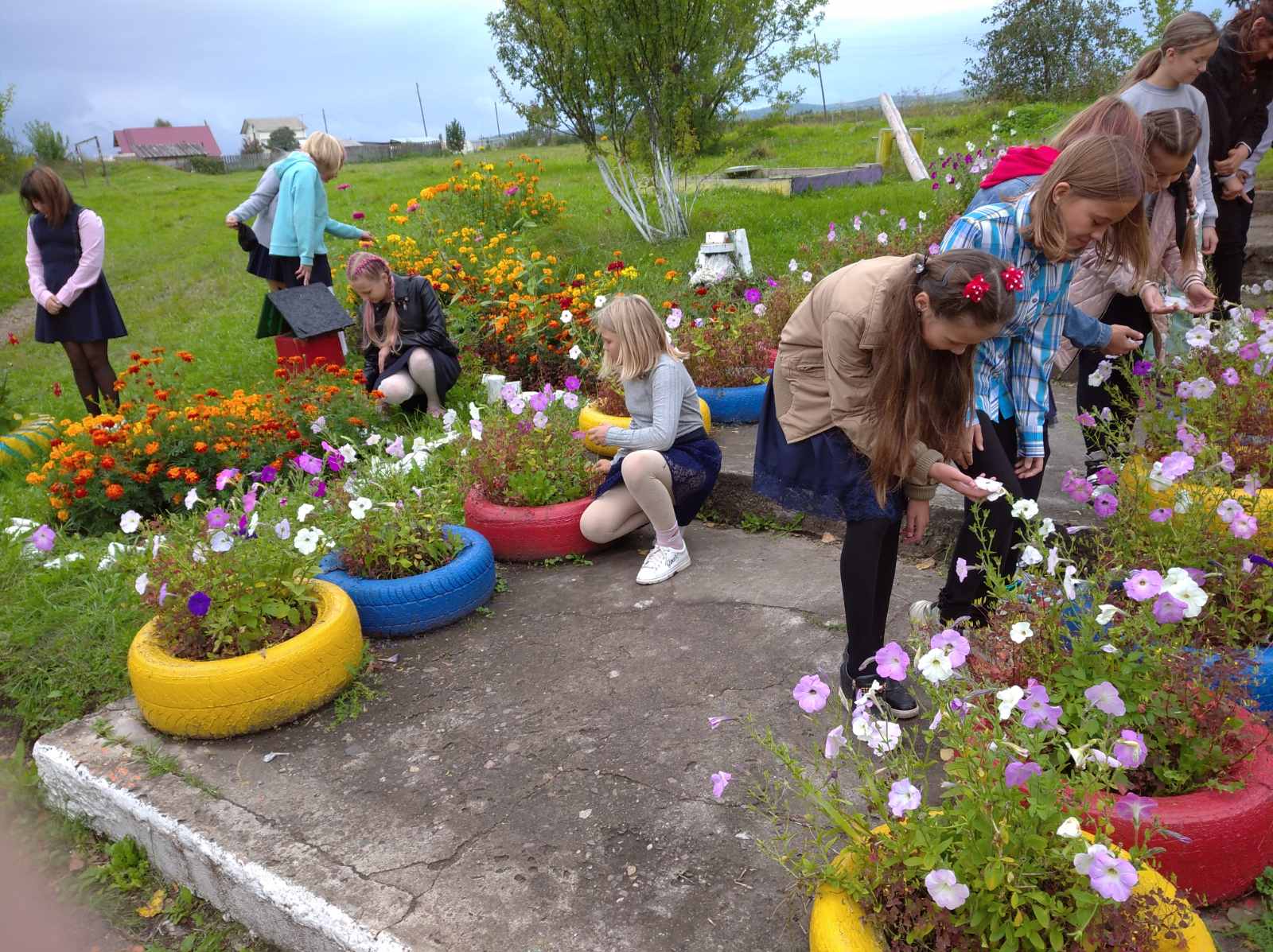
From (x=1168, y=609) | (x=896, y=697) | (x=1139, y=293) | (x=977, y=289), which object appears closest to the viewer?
(x=1168, y=609)

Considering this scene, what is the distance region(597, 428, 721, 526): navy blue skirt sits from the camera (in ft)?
12.3

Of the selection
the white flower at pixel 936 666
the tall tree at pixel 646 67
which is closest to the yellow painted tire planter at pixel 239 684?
the white flower at pixel 936 666

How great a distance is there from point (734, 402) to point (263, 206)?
11.4 feet

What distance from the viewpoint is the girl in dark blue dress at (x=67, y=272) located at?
596 centimetres

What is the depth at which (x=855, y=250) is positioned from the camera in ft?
21.5

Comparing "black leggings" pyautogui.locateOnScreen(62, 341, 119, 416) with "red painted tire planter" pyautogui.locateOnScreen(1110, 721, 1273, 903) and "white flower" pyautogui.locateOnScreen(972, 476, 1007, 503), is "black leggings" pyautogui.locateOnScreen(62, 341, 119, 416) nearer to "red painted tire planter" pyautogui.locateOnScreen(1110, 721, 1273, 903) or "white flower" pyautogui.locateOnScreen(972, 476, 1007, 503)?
"white flower" pyautogui.locateOnScreen(972, 476, 1007, 503)

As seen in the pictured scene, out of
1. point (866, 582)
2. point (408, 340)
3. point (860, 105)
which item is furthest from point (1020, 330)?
point (860, 105)

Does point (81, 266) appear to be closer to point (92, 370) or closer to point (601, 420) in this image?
point (92, 370)

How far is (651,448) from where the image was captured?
3.71 meters

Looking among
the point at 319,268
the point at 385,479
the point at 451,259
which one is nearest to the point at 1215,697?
the point at 385,479

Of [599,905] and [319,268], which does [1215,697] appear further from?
[319,268]

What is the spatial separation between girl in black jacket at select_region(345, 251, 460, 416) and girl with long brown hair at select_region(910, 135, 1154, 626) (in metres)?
3.54

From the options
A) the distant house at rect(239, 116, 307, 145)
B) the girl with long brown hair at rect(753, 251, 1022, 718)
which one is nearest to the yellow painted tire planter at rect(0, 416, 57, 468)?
the girl with long brown hair at rect(753, 251, 1022, 718)

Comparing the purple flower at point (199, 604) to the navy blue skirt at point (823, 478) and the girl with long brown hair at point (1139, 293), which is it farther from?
the girl with long brown hair at point (1139, 293)
